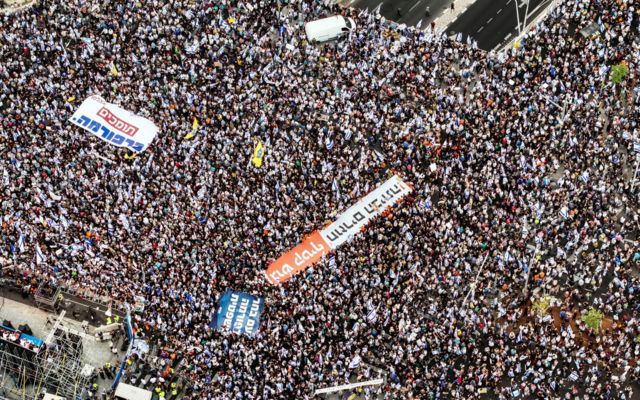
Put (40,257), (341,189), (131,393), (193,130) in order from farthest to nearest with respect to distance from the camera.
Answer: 1. (193,130)
2. (341,189)
3. (40,257)
4. (131,393)

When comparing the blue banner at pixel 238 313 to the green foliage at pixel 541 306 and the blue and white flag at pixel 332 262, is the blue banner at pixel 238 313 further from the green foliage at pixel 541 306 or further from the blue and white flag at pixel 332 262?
the green foliage at pixel 541 306

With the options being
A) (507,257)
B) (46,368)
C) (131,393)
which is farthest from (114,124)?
(507,257)

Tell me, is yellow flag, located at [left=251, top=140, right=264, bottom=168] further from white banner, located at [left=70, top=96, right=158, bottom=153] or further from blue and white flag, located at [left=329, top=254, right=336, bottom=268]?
blue and white flag, located at [left=329, top=254, right=336, bottom=268]

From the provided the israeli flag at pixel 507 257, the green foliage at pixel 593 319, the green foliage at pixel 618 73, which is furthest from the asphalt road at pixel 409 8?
the green foliage at pixel 593 319

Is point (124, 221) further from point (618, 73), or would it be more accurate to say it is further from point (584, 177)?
point (618, 73)

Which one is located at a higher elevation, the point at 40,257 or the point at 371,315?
the point at 371,315

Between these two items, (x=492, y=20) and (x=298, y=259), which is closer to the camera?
(x=298, y=259)
